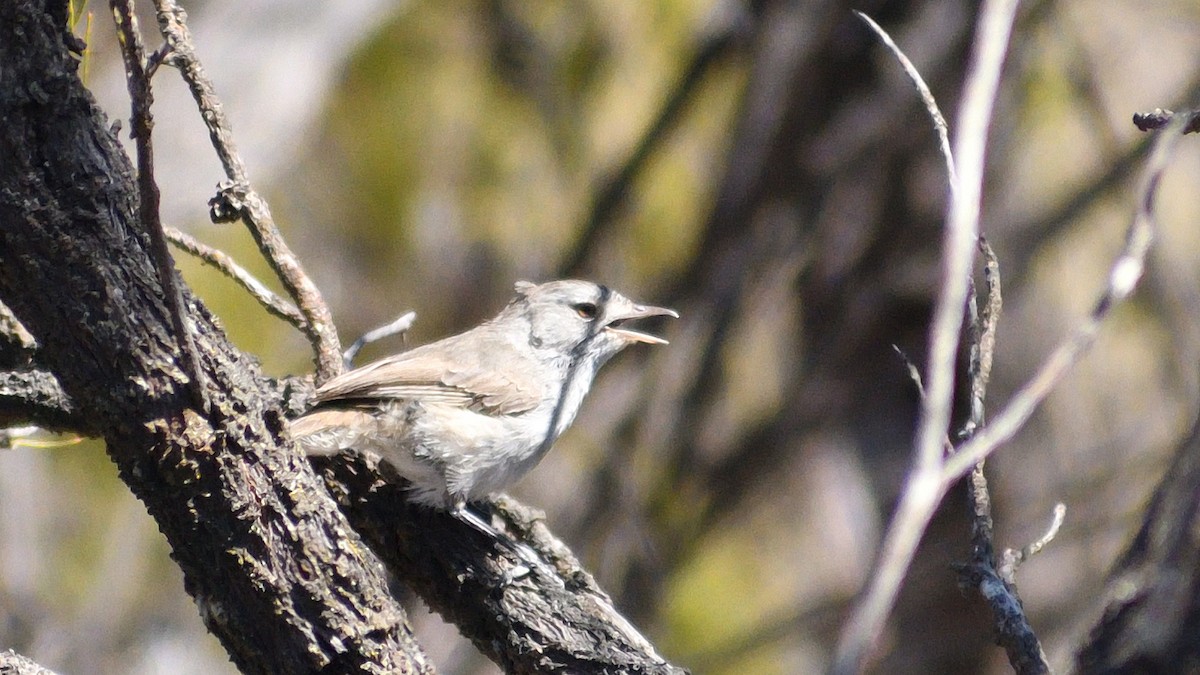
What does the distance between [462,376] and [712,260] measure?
2.98 metres

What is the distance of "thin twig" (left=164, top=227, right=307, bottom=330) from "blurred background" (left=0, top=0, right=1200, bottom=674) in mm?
3212

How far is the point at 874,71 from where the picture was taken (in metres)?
7.54

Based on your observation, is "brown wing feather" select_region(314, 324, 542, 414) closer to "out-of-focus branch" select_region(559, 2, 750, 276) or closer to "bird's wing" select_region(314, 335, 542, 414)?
"bird's wing" select_region(314, 335, 542, 414)

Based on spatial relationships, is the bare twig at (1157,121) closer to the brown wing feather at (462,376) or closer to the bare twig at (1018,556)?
the bare twig at (1018,556)

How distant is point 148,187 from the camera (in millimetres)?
2121

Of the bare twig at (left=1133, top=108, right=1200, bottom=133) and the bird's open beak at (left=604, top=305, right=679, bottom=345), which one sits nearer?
the bare twig at (left=1133, top=108, right=1200, bottom=133)

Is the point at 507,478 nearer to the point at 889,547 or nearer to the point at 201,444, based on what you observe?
the point at 201,444

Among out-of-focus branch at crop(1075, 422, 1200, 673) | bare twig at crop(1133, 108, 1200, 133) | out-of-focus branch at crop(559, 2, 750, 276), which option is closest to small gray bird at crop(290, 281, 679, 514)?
out-of-focus branch at crop(559, 2, 750, 276)

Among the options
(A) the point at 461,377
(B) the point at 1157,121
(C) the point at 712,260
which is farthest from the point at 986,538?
(C) the point at 712,260

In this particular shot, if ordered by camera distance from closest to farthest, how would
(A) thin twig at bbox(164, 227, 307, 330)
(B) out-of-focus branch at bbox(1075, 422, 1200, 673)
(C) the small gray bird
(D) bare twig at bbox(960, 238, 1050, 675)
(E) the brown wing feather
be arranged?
(B) out-of-focus branch at bbox(1075, 422, 1200, 673), (D) bare twig at bbox(960, 238, 1050, 675), (A) thin twig at bbox(164, 227, 307, 330), (C) the small gray bird, (E) the brown wing feather

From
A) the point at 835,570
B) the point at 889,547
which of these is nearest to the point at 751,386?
the point at 835,570

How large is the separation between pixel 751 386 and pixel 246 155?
4.88m

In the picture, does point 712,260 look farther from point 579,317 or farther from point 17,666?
point 17,666

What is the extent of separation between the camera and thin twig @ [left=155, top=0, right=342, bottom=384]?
2727mm
